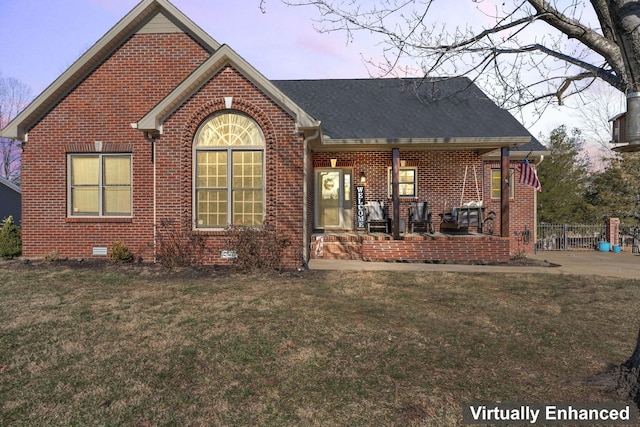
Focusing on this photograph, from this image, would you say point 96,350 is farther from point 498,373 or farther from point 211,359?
point 498,373

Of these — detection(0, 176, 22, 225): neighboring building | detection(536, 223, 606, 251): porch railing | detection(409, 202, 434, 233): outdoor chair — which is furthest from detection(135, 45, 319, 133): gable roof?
detection(0, 176, 22, 225): neighboring building

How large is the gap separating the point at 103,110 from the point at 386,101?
9335mm

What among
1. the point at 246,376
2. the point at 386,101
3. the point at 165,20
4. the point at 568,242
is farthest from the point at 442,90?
the point at 246,376

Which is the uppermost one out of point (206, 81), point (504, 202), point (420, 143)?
point (206, 81)

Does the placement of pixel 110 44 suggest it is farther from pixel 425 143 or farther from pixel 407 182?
pixel 407 182

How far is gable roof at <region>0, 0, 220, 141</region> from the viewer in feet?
34.5

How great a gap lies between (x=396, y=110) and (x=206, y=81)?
6963mm

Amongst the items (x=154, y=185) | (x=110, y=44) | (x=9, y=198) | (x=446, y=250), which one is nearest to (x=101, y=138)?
(x=154, y=185)

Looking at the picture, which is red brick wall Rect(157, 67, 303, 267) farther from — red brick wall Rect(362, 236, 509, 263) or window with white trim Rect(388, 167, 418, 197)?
window with white trim Rect(388, 167, 418, 197)

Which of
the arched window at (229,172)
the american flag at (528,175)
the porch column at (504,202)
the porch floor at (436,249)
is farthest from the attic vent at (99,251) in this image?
the american flag at (528,175)

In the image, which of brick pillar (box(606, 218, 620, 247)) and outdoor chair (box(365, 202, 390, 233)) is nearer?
outdoor chair (box(365, 202, 390, 233))

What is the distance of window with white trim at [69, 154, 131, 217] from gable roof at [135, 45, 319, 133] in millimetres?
1950

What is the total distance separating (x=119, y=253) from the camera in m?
10.3

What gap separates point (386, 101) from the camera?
14703 mm
